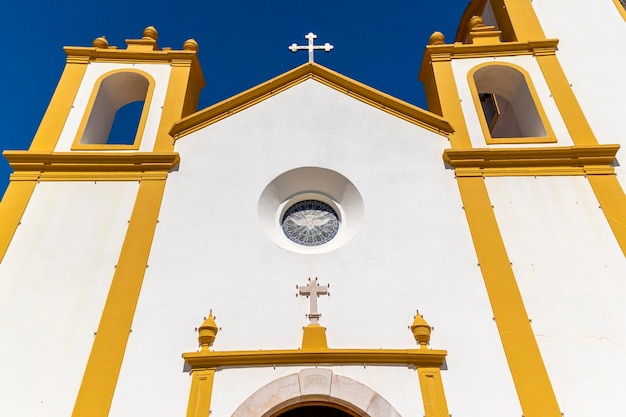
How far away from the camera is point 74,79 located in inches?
377

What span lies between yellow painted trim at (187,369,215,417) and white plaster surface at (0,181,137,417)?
140 centimetres

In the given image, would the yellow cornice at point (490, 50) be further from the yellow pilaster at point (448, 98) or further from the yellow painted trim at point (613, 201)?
the yellow painted trim at point (613, 201)

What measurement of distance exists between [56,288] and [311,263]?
11.1 ft

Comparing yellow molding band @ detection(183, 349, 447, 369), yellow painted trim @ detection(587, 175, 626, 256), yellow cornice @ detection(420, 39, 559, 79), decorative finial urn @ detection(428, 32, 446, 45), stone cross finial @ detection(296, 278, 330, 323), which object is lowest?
yellow molding band @ detection(183, 349, 447, 369)

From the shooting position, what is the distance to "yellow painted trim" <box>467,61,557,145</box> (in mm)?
8500

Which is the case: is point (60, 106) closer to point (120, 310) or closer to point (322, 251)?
point (120, 310)

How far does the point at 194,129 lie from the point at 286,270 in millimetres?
3168

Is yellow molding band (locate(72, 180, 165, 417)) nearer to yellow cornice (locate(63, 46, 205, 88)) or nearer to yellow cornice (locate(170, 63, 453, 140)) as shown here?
yellow cornice (locate(170, 63, 453, 140))

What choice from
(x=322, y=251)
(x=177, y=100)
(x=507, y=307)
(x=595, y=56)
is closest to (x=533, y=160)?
(x=507, y=307)

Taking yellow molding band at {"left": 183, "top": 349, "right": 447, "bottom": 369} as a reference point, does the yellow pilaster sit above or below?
above

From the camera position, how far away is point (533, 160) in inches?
320

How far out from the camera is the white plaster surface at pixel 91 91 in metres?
8.65

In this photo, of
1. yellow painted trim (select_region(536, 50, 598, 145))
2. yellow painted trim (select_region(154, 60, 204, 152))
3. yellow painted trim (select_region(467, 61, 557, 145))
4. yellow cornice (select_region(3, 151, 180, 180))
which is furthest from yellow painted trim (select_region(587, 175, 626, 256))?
yellow painted trim (select_region(154, 60, 204, 152))

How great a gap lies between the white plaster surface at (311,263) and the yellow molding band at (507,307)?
0.12 meters
